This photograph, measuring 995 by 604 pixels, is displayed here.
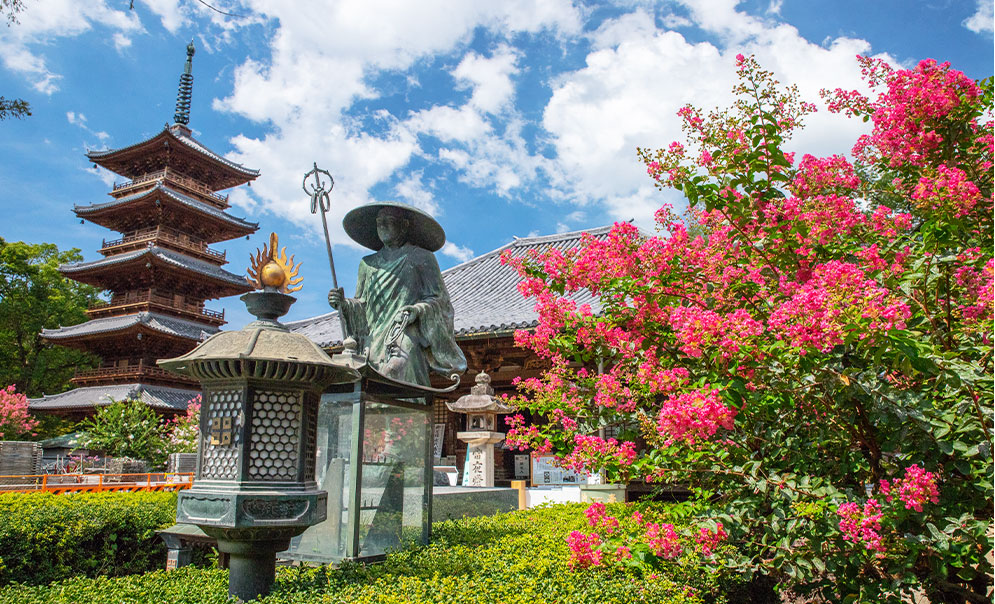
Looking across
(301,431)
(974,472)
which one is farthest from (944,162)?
(301,431)

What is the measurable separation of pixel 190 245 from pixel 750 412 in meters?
29.4

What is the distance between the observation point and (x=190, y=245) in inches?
1136

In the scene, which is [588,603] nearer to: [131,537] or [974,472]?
[974,472]

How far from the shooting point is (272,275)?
4.24m

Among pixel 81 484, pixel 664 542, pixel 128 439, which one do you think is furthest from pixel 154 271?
pixel 664 542

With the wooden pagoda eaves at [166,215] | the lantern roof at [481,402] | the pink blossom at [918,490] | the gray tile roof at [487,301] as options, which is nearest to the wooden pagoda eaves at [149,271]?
the wooden pagoda eaves at [166,215]

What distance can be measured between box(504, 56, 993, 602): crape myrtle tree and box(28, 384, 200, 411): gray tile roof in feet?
78.2

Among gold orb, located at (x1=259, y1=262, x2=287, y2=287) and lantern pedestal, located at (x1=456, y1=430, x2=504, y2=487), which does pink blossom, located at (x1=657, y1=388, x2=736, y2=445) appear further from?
lantern pedestal, located at (x1=456, y1=430, x2=504, y2=487)

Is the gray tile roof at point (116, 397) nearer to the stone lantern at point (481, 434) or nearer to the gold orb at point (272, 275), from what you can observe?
the stone lantern at point (481, 434)

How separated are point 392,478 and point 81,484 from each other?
36.4 feet

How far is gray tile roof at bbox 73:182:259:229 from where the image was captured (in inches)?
1065

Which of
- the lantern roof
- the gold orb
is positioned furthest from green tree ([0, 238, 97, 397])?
the gold orb

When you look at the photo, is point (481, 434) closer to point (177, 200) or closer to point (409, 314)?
point (409, 314)

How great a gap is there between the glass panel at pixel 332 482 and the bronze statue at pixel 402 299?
0.73 meters
